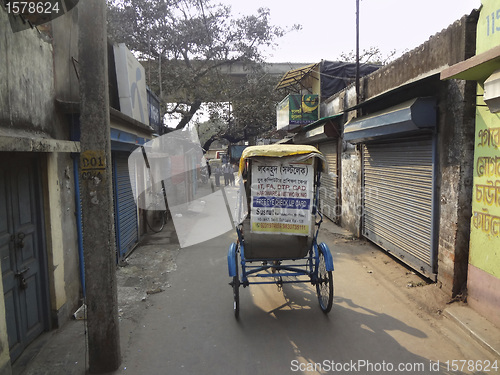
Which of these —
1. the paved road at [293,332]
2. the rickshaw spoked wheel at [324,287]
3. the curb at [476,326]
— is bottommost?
the paved road at [293,332]

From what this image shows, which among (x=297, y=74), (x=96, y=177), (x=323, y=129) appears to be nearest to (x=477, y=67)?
(x=96, y=177)

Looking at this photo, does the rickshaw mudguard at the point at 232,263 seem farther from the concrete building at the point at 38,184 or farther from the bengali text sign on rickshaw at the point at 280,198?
the concrete building at the point at 38,184

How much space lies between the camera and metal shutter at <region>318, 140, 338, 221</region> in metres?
11.3

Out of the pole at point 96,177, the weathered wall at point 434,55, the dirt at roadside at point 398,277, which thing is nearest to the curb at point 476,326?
the dirt at roadside at point 398,277


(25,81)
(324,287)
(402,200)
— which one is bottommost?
(324,287)

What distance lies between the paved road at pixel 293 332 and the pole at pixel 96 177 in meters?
0.71

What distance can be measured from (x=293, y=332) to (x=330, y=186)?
806cm

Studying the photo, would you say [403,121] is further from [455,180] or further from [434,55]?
[455,180]

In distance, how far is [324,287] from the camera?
192 inches

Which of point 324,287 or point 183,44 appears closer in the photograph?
point 324,287

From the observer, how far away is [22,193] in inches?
152

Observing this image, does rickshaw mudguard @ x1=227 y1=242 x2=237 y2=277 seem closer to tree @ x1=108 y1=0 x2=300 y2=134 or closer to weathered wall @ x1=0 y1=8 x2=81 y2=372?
weathered wall @ x1=0 y1=8 x2=81 y2=372

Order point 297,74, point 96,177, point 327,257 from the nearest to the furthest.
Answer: point 96,177 → point 327,257 → point 297,74

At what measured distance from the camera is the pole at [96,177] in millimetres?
3227
